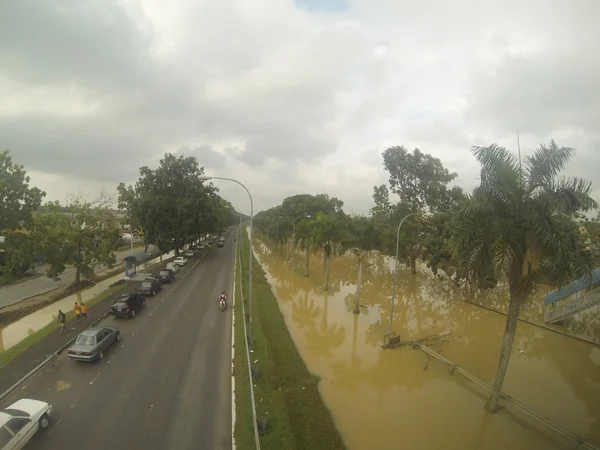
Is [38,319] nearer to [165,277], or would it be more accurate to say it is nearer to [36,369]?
[36,369]

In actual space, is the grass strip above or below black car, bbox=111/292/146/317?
below

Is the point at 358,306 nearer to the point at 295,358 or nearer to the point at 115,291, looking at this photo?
the point at 295,358

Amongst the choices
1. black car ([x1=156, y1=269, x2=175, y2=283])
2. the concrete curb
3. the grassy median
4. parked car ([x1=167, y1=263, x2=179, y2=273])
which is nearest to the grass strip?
the concrete curb

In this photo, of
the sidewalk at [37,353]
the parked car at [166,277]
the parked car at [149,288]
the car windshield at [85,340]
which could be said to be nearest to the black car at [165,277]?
the parked car at [166,277]

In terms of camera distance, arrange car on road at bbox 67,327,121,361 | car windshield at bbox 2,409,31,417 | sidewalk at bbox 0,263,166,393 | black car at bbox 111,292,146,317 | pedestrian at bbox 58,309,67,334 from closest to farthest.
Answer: car windshield at bbox 2,409,31,417 < sidewalk at bbox 0,263,166,393 < car on road at bbox 67,327,121,361 < pedestrian at bbox 58,309,67,334 < black car at bbox 111,292,146,317

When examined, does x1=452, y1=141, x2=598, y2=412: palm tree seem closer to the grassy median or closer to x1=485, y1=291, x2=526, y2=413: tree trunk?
x1=485, y1=291, x2=526, y2=413: tree trunk

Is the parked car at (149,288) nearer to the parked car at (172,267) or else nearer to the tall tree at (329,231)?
the parked car at (172,267)
